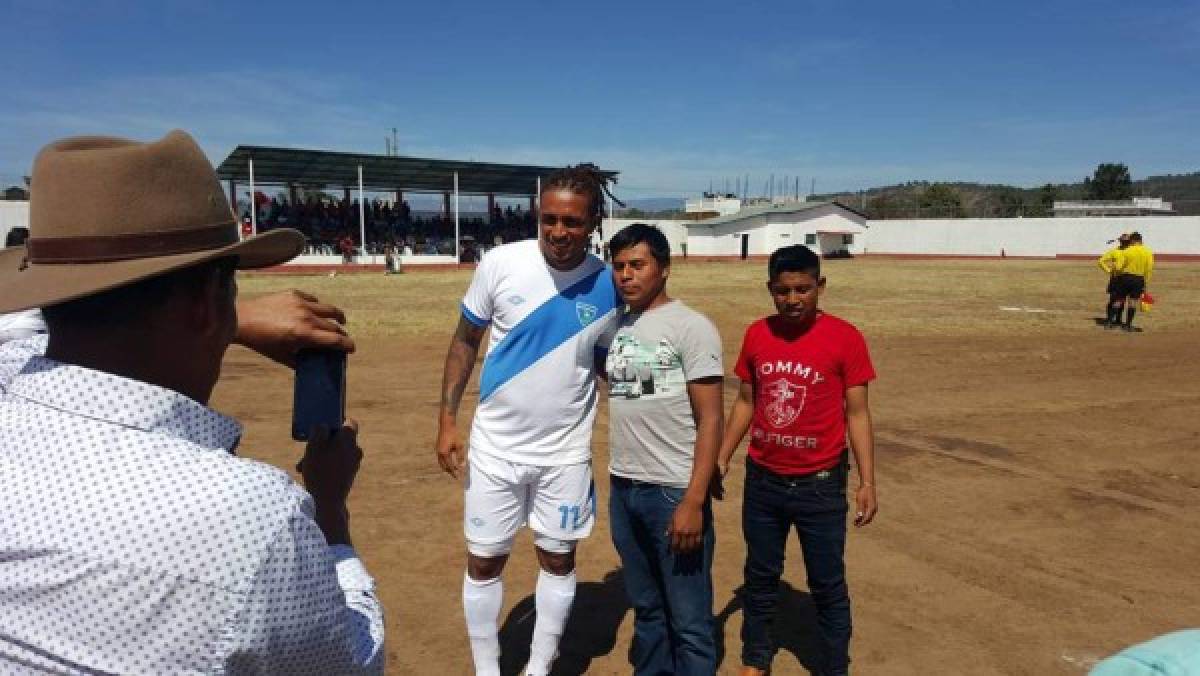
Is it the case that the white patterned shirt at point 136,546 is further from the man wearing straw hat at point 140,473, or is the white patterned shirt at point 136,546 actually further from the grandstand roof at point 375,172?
the grandstand roof at point 375,172

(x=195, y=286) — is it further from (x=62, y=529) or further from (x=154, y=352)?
(x=62, y=529)

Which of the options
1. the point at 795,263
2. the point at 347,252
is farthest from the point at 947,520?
the point at 347,252

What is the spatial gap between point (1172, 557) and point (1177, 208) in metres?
60.4

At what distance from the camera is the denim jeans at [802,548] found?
315 centimetres

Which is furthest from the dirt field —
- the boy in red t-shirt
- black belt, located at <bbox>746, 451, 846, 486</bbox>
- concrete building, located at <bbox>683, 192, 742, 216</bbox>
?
concrete building, located at <bbox>683, 192, 742, 216</bbox>

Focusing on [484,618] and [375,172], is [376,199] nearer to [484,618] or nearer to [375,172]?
[375,172]

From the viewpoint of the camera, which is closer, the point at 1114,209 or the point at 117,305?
the point at 117,305

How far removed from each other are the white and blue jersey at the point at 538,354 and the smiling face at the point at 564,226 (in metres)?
0.07

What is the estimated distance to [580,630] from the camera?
12.6 feet

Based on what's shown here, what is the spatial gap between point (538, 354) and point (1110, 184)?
298ft

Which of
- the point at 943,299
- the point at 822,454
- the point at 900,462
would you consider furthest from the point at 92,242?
the point at 943,299

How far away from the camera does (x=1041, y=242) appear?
5166cm

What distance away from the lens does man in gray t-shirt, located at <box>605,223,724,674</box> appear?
2.90 metres

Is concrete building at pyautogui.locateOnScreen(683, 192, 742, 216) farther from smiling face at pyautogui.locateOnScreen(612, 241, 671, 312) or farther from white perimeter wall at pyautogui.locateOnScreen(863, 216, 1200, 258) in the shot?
smiling face at pyautogui.locateOnScreen(612, 241, 671, 312)
